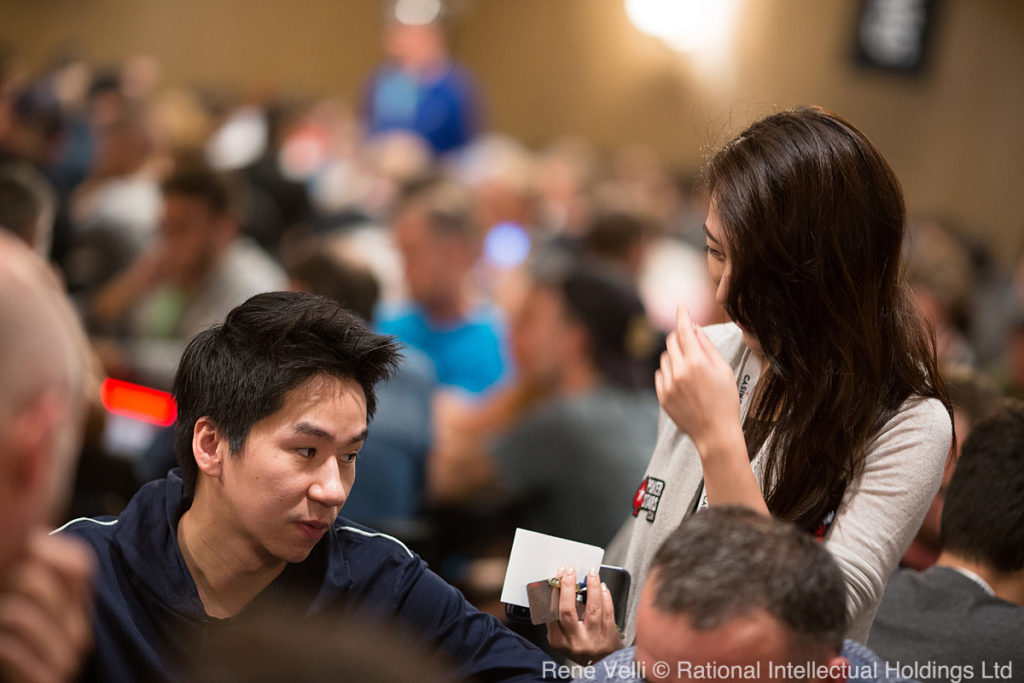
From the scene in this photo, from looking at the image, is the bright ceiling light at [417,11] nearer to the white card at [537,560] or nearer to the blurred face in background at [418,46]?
the blurred face in background at [418,46]

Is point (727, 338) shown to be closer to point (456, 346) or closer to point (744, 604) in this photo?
point (744, 604)

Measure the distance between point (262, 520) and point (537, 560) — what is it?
1.37 feet

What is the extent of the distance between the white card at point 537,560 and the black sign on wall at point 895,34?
8.35 meters

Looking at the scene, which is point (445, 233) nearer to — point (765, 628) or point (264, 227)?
point (264, 227)

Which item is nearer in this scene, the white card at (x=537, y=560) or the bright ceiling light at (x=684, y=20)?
the white card at (x=537, y=560)

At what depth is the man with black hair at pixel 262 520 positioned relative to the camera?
5.10 feet

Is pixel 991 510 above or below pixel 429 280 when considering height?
above

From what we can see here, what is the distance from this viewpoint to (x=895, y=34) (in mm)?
8898

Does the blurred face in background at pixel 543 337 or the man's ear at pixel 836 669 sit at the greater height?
the man's ear at pixel 836 669

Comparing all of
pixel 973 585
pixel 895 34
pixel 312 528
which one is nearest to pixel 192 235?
pixel 312 528

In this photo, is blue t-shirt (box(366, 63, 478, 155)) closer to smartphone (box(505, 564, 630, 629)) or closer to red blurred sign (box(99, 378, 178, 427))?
red blurred sign (box(99, 378, 178, 427))

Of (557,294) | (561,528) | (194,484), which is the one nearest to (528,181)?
(557,294)

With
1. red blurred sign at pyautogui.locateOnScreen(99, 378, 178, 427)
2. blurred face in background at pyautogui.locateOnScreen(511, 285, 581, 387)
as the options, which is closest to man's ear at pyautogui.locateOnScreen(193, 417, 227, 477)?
red blurred sign at pyautogui.locateOnScreen(99, 378, 178, 427)

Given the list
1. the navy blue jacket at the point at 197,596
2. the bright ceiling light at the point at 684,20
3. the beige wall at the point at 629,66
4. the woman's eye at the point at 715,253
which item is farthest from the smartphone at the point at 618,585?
the bright ceiling light at the point at 684,20
